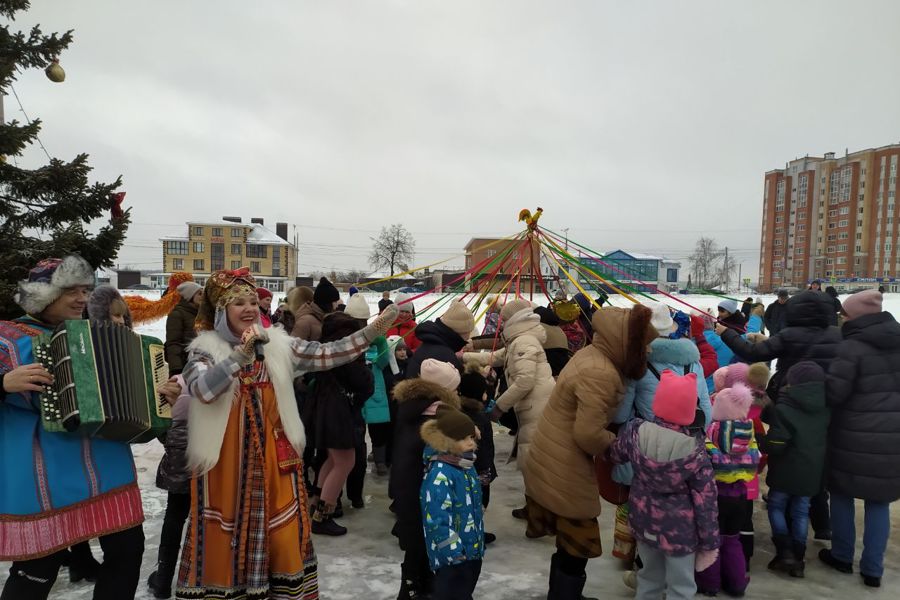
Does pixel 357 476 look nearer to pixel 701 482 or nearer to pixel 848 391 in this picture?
pixel 701 482

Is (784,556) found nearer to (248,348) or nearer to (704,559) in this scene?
(704,559)

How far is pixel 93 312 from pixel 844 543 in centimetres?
520

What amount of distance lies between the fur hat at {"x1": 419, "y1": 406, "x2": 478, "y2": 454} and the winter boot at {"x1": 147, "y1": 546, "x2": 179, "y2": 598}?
1.73 meters

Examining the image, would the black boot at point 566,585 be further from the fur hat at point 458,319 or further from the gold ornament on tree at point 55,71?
the gold ornament on tree at point 55,71

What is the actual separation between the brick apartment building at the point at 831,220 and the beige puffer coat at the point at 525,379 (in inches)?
2661

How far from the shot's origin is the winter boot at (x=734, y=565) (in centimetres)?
313

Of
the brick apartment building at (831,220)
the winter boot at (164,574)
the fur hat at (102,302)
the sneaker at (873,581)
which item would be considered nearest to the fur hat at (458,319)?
the winter boot at (164,574)

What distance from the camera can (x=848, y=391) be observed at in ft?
11.0

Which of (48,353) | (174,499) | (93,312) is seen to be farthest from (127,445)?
(93,312)

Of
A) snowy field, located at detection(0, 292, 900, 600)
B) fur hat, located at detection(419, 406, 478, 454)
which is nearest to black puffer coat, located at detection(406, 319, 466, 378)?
fur hat, located at detection(419, 406, 478, 454)

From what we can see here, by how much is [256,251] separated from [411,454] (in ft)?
191

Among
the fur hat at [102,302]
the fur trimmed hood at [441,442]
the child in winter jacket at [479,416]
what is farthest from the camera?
the fur hat at [102,302]

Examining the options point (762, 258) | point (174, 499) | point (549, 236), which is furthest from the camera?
point (762, 258)

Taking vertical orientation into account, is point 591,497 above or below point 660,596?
above
